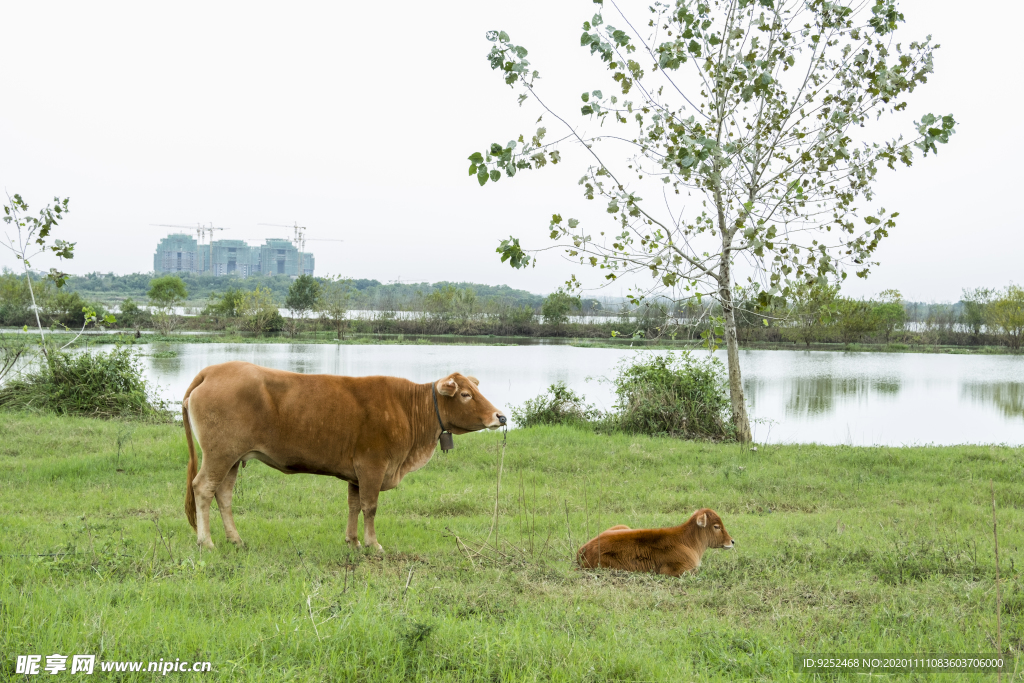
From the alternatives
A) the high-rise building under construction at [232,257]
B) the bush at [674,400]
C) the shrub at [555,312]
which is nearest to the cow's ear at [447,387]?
the bush at [674,400]

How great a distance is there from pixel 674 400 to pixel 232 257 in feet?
539

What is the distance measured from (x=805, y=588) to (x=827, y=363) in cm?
3087

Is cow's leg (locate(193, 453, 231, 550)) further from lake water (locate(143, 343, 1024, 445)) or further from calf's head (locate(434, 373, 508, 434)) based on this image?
lake water (locate(143, 343, 1024, 445))

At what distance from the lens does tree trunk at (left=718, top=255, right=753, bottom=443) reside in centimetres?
1098

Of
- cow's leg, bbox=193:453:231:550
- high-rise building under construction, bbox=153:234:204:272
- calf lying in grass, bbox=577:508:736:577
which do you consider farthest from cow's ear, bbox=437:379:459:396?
high-rise building under construction, bbox=153:234:204:272

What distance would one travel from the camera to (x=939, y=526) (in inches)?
251

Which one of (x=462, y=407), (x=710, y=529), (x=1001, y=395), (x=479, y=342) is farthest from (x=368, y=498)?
(x=479, y=342)

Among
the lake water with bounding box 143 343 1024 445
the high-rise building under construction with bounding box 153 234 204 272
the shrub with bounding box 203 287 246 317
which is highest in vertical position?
the high-rise building under construction with bounding box 153 234 204 272

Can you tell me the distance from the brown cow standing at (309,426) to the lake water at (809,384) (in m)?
8.04

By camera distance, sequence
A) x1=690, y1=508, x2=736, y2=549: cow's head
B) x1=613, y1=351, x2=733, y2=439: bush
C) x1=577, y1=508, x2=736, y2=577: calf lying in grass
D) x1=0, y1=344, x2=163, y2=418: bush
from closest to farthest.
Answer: x1=577, y1=508, x2=736, y2=577: calf lying in grass < x1=690, y1=508, x2=736, y2=549: cow's head < x1=613, y1=351, x2=733, y2=439: bush < x1=0, y1=344, x2=163, y2=418: bush

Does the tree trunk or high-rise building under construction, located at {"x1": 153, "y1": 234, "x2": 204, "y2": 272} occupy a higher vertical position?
high-rise building under construction, located at {"x1": 153, "y1": 234, "x2": 204, "y2": 272}

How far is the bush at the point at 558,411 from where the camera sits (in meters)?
12.6

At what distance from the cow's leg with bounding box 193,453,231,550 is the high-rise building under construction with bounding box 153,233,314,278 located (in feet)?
509

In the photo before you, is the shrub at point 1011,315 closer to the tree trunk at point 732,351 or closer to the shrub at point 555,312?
the shrub at point 555,312
